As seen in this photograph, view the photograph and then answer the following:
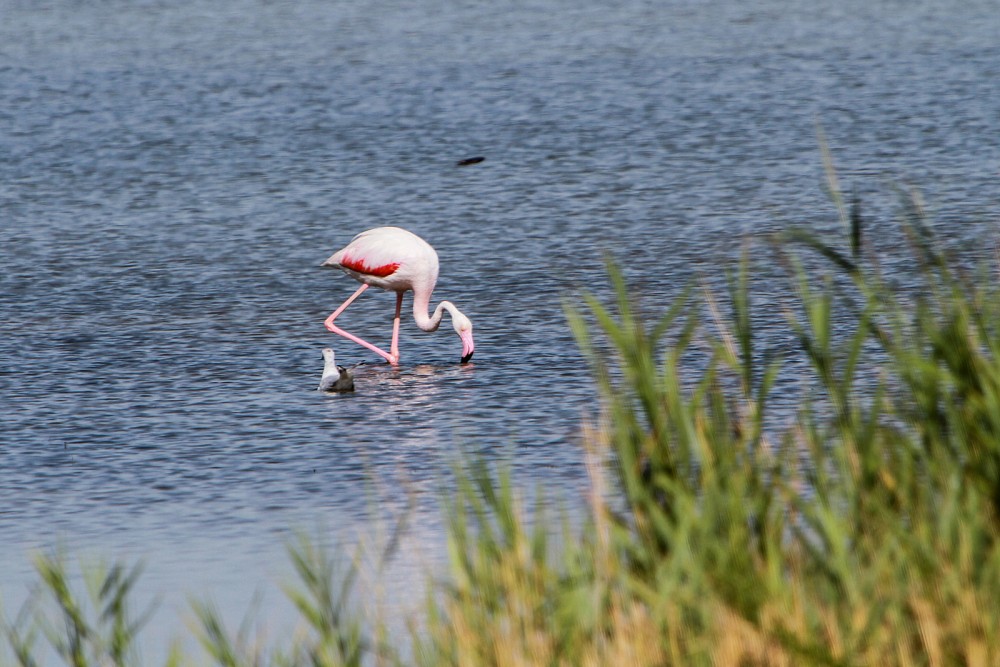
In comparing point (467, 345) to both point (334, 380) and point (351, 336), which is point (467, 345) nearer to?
point (334, 380)

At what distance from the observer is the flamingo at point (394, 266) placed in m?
10.5

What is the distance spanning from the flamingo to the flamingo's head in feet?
2.43

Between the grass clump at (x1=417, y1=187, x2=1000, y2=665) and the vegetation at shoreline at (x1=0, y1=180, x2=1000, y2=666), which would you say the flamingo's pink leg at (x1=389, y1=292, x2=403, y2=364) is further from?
the grass clump at (x1=417, y1=187, x2=1000, y2=665)

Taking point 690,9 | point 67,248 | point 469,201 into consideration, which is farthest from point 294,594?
point 690,9

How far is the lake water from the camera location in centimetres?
704

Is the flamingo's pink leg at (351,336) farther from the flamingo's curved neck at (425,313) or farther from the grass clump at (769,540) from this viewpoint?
the grass clump at (769,540)

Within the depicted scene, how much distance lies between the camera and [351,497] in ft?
22.5

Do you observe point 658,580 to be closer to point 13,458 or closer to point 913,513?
point 913,513

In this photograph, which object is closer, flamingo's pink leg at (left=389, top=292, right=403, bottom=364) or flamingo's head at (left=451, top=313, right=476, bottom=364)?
flamingo's head at (left=451, top=313, right=476, bottom=364)

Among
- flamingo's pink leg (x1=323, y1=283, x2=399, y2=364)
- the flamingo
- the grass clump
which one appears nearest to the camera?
the grass clump

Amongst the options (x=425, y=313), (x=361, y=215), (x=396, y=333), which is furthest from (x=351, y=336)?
(x=361, y=215)

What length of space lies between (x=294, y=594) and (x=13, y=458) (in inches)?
140

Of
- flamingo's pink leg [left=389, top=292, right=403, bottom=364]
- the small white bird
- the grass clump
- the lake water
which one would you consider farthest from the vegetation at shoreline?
flamingo's pink leg [left=389, top=292, right=403, bottom=364]

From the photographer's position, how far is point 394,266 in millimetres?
10641
